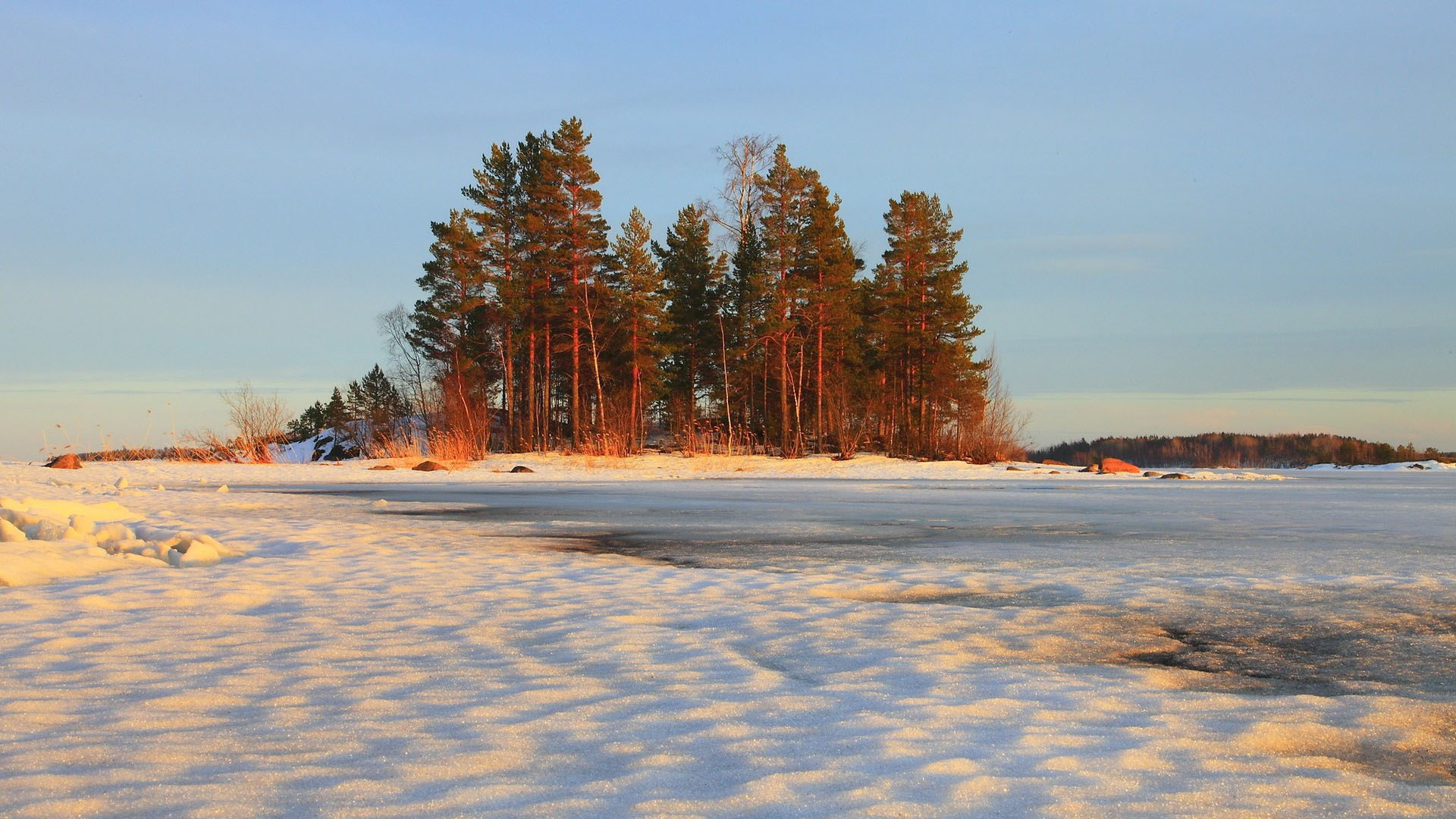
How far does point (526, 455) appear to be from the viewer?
28781 millimetres

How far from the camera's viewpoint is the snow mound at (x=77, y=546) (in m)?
5.71

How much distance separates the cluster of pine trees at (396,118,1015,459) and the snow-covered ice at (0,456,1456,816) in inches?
928

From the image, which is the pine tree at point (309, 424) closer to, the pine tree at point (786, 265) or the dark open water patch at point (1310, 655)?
A: the pine tree at point (786, 265)

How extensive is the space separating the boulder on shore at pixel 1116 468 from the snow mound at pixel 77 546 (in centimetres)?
2258

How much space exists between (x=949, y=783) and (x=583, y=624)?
92.5 inches

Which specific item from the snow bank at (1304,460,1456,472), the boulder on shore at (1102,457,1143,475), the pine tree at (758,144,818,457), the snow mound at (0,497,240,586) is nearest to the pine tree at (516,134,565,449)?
the pine tree at (758,144,818,457)

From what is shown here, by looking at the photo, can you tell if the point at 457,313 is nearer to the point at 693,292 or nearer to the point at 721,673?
the point at 693,292

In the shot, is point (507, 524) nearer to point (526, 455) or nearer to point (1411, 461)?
point (526, 455)

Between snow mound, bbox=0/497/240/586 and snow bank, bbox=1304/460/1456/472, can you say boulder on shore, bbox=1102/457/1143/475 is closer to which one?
snow bank, bbox=1304/460/1456/472

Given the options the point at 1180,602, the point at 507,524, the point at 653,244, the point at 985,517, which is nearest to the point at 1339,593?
the point at 1180,602

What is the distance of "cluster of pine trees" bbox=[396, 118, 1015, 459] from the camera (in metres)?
34.3

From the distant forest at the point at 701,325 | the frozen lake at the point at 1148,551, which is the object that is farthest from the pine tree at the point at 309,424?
the frozen lake at the point at 1148,551

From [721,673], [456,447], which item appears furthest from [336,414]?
[721,673]

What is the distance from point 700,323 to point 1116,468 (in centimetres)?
1827
